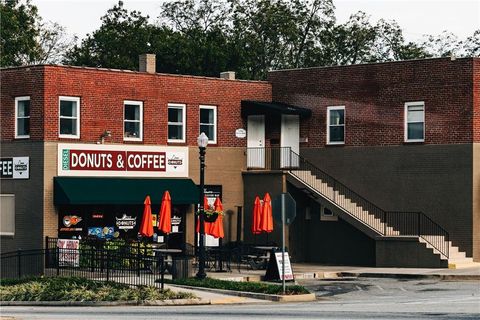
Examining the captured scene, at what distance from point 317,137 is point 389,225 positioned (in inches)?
209

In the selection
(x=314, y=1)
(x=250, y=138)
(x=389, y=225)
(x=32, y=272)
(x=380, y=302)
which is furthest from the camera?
(x=314, y=1)

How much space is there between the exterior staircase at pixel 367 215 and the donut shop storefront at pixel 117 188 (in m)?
4.50

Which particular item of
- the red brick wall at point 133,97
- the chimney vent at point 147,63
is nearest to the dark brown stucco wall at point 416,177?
the red brick wall at point 133,97

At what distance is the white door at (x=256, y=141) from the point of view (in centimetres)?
5022

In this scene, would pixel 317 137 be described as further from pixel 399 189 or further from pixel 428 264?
pixel 428 264

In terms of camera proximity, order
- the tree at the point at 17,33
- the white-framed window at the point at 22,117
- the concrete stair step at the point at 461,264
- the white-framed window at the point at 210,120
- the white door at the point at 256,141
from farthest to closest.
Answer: the tree at the point at 17,33 < the white door at the point at 256,141 < the white-framed window at the point at 210,120 < the white-framed window at the point at 22,117 < the concrete stair step at the point at 461,264

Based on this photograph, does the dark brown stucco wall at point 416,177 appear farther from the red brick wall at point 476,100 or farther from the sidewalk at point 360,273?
the sidewalk at point 360,273

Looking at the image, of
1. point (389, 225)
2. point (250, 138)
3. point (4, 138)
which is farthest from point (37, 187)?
point (389, 225)

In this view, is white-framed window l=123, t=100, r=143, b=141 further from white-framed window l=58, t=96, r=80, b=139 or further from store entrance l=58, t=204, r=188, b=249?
store entrance l=58, t=204, r=188, b=249

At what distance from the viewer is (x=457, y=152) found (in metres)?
45.4

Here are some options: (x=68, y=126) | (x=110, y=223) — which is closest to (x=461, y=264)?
(x=110, y=223)

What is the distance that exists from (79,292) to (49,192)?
11753 mm

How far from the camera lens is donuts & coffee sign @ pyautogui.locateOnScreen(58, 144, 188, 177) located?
4453cm

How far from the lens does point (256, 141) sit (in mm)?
50594
